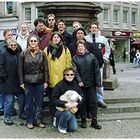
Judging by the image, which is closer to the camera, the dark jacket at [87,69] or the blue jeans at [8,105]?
the dark jacket at [87,69]

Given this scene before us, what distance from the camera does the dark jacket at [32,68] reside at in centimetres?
789

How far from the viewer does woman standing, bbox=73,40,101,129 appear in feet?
26.6

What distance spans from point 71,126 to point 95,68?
4.05 feet

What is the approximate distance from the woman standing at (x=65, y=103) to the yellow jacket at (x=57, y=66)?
0.85ft

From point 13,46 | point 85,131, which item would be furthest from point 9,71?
point 85,131

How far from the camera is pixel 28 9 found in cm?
4100

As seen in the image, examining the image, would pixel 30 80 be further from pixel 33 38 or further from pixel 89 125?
pixel 89 125

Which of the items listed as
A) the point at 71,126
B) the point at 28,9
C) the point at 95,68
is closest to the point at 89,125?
the point at 71,126

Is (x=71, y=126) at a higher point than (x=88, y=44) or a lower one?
lower

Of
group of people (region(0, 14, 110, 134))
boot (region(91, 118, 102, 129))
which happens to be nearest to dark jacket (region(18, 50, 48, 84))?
group of people (region(0, 14, 110, 134))

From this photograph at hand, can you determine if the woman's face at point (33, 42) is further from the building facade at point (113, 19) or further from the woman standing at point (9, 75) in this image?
the building facade at point (113, 19)

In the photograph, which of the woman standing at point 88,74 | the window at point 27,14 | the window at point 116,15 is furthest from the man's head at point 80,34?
the window at point 116,15

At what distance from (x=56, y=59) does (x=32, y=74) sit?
58cm

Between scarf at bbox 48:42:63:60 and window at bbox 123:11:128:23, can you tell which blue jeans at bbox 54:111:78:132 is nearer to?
scarf at bbox 48:42:63:60
